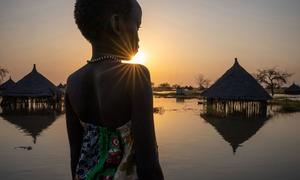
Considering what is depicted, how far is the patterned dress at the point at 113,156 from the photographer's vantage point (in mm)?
1226

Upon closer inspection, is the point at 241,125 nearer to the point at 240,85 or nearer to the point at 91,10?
the point at 240,85

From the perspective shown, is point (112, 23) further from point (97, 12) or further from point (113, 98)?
point (113, 98)

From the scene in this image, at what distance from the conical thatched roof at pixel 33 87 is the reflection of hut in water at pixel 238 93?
41.5 ft

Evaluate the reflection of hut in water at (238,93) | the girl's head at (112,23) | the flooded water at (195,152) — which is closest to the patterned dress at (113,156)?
the girl's head at (112,23)

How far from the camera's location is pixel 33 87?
3005cm

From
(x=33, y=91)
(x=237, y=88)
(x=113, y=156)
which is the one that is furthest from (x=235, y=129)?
(x=113, y=156)

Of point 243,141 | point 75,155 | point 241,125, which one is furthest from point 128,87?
point 241,125

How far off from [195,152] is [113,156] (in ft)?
37.2

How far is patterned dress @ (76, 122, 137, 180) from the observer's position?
1226 mm

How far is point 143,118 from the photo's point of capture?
45.2 inches

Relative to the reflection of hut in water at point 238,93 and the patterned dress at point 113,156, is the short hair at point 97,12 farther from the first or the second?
the reflection of hut in water at point 238,93

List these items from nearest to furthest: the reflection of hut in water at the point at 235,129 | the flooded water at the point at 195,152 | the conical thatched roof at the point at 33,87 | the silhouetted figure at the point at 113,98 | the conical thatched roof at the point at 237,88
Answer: the silhouetted figure at the point at 113,98 → the flooded water at the point at 195,152 → the reflection of hut in water at the point at 235,129 → the conical thatched roof at the point at 237,88 → the conical thatched roof at the point at 33,87

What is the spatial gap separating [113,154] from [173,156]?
413 inches

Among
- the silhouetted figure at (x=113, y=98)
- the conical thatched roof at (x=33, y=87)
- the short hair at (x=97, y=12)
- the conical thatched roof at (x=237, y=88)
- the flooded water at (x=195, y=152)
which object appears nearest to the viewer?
the silhouetted figure at (x=113, y=98)
